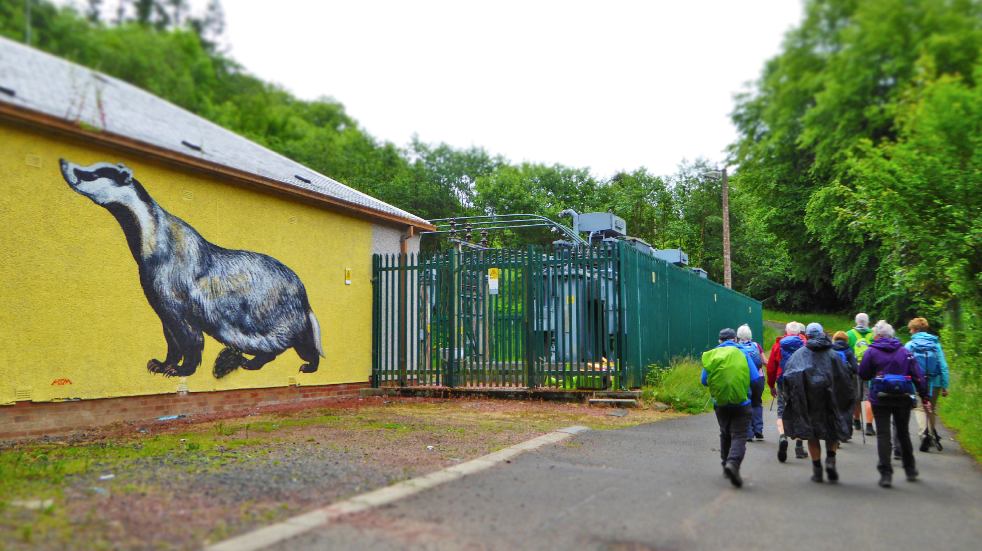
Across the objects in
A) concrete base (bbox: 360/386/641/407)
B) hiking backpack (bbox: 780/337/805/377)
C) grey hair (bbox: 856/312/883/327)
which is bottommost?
concrete base (bbox: 360/386/641/407)

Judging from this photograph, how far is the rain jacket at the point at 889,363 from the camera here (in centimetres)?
664

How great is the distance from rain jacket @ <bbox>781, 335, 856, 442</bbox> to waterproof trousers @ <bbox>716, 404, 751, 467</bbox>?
49cm

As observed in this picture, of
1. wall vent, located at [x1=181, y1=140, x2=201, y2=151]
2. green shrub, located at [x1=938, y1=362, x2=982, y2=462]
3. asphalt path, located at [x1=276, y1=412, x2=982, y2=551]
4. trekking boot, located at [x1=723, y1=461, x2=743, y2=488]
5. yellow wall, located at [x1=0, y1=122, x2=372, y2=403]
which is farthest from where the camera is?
green shrub, located at [x1=938, y1=362, x2=982, y2=462]

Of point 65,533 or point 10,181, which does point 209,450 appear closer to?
point 65,533

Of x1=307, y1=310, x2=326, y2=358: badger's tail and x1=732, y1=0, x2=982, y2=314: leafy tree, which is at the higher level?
x1=732, y1=0, x2=982, y2=314: leafy tree

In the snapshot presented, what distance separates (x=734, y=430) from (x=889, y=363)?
1760 mm

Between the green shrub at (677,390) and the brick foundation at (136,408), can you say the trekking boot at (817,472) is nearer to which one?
the green shrub at (677,390)

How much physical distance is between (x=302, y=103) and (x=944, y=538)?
194 inches

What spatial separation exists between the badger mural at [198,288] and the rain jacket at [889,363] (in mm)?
8376

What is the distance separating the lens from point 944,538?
461 centimetres

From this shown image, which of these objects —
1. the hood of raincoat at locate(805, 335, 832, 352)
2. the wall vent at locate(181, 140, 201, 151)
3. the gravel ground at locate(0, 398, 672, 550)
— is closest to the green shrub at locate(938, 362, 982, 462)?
the hood of raincoat at locate(805, 335, 832, 352)

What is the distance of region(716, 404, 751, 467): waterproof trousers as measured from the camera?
616 centimetres

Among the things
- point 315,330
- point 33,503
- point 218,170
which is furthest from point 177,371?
point 33,503

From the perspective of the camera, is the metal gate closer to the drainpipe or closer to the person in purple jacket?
the drainpipe
